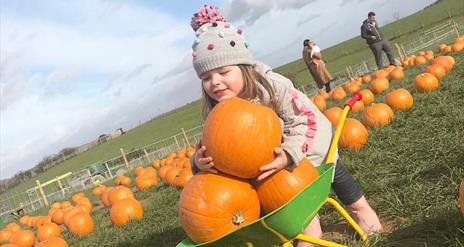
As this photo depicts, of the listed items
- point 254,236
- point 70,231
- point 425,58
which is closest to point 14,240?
point 70,231

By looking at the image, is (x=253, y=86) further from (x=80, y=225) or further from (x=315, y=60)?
(x=315, y=60)

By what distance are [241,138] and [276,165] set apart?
0.27 m

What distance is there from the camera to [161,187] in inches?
437

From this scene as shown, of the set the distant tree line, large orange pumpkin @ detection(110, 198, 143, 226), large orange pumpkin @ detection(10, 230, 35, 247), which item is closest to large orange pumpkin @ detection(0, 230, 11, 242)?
large orange pumpkin @ detection(10, 230, 35, 247)

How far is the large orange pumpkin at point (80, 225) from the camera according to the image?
8.50 m

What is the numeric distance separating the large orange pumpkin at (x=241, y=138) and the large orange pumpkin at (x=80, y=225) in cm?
656

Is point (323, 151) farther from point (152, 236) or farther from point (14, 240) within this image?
point (14, 240)

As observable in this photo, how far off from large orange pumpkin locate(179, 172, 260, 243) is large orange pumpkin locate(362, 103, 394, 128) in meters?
5.12

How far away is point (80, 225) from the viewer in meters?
8.54

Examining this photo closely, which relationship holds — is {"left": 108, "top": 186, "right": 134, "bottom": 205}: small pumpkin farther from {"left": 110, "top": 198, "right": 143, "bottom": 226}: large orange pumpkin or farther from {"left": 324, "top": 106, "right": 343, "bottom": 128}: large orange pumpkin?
{"left": 324, "top": 106, "right": 343, "bottom": 128}: large orange pumpkin

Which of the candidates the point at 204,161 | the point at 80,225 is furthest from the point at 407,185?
the point at 80,225

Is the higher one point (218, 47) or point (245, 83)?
point (218, 47)

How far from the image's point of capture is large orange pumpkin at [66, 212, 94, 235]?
850cm

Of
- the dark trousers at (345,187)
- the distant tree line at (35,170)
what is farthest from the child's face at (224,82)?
the distant tree line at (35,170)
